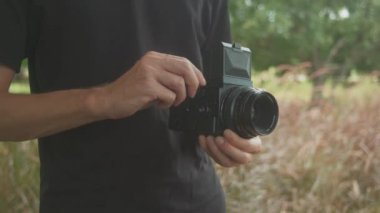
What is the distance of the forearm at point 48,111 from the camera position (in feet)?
3.60

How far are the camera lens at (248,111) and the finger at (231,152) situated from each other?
0.14 ft

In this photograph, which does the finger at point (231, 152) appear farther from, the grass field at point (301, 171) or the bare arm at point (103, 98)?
the grass field at point (301, 171)

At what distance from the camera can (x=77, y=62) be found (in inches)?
48.1

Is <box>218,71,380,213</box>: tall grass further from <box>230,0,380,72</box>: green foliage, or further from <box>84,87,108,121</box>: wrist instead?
<box>84,87,108,121</box>: wrist

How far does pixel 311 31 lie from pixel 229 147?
5995mm

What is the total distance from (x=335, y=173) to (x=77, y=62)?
2.32 m

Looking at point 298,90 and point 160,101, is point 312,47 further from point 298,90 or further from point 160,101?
point 160,101

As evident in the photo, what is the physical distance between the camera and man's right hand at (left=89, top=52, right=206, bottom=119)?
107cm

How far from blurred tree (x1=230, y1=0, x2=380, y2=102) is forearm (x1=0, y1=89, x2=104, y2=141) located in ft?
13.5

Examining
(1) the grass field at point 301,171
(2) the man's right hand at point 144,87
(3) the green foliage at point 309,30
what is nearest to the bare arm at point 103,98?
(2) the man's right hand at point 144,87

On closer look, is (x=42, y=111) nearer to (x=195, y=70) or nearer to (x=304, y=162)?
(x=195, y=70)

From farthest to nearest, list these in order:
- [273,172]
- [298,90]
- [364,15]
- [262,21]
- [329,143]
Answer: [364,15], [262,21], [298,90], [329,143], [273,172]

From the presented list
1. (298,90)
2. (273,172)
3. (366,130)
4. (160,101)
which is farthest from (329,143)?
(160,101)

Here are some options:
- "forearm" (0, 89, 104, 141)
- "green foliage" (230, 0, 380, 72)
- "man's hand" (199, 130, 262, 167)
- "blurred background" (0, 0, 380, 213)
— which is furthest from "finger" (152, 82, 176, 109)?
"green foliage" (230, 0, 380, 72)
